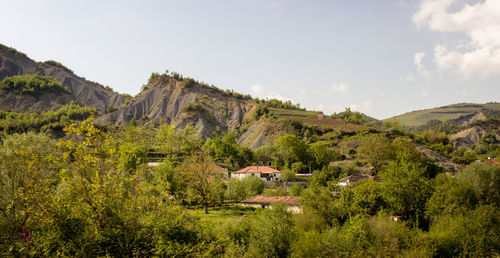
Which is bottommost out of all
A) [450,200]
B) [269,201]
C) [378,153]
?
[269,201]

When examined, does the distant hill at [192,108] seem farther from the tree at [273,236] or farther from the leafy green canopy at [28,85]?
the tree at [273,236]

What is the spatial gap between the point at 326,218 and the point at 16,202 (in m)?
26.3

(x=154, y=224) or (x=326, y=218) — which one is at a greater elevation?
(x=154, y=224)

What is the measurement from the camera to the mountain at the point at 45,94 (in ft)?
425

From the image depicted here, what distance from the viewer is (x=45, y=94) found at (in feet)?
473

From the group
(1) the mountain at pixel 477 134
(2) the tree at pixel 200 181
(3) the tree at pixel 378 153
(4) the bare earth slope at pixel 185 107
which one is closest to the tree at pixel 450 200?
(2) the tree at pixel 200 181

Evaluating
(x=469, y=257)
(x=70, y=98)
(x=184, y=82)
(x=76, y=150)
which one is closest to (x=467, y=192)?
(x=469, y=257)

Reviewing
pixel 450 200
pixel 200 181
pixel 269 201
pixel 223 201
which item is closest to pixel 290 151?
pixel 223 201

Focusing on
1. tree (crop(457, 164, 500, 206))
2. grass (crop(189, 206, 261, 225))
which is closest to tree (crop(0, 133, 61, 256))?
grass (crop(189, 206, 261, 225))

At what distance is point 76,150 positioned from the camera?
464 inches

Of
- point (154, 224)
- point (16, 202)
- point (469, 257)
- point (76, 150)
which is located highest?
point (76, 150)

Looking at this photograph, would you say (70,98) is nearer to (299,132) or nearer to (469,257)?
(299,132)

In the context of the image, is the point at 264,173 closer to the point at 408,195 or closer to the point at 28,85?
the point at 408,195

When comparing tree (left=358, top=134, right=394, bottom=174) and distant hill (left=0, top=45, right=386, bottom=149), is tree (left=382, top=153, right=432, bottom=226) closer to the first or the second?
tree (left=358, top=134, right=394, bottom=174)
